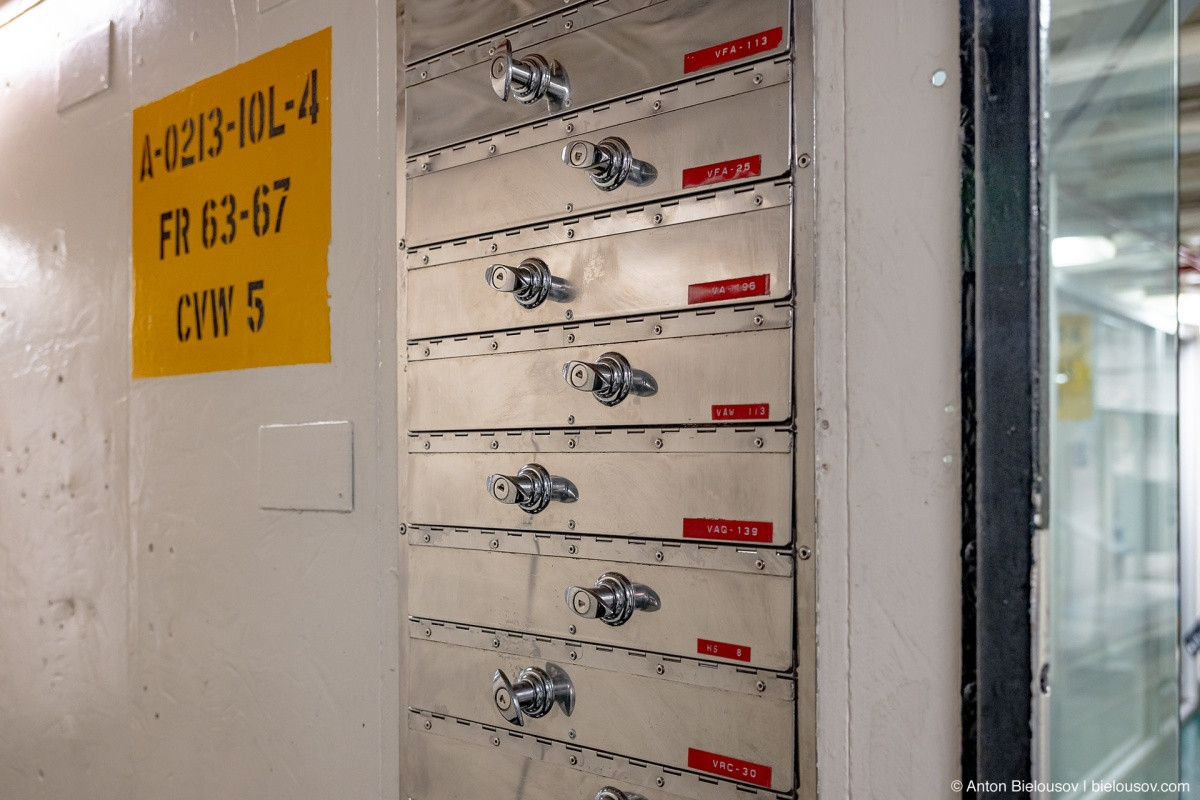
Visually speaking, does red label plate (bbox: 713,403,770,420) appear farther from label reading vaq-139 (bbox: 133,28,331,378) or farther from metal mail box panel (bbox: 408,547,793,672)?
label reading vaq-139 (bbox: 133,28,331,378)

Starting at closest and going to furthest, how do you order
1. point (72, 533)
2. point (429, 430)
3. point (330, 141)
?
1. point (429, 430)
2. point (330, 141)
3. point (72, 533)

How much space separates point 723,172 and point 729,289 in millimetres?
164

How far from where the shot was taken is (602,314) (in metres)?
1.49

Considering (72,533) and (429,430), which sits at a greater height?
(429,430)

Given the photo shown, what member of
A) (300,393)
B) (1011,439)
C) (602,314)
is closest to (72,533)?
(300,393)

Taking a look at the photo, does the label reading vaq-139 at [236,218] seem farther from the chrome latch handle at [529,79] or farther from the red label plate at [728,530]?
the red label plate at [728,530]

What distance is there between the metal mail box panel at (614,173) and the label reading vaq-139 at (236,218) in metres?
0.32

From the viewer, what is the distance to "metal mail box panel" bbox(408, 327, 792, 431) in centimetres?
132

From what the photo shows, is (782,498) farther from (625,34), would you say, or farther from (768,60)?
(625,34)

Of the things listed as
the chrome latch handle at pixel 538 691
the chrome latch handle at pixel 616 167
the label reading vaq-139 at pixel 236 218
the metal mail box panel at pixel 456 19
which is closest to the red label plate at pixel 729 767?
the chrome latch handle at pixel 538 691

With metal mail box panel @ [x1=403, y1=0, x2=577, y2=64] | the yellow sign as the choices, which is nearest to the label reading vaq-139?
metal mail box panel @ [x1=403, y1=0, x2=577, y2=64]

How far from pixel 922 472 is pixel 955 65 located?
49cm

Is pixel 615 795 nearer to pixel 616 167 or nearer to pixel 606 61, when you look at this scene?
pixel 616 167

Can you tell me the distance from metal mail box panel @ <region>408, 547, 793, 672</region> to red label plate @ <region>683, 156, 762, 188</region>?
1.78ft
